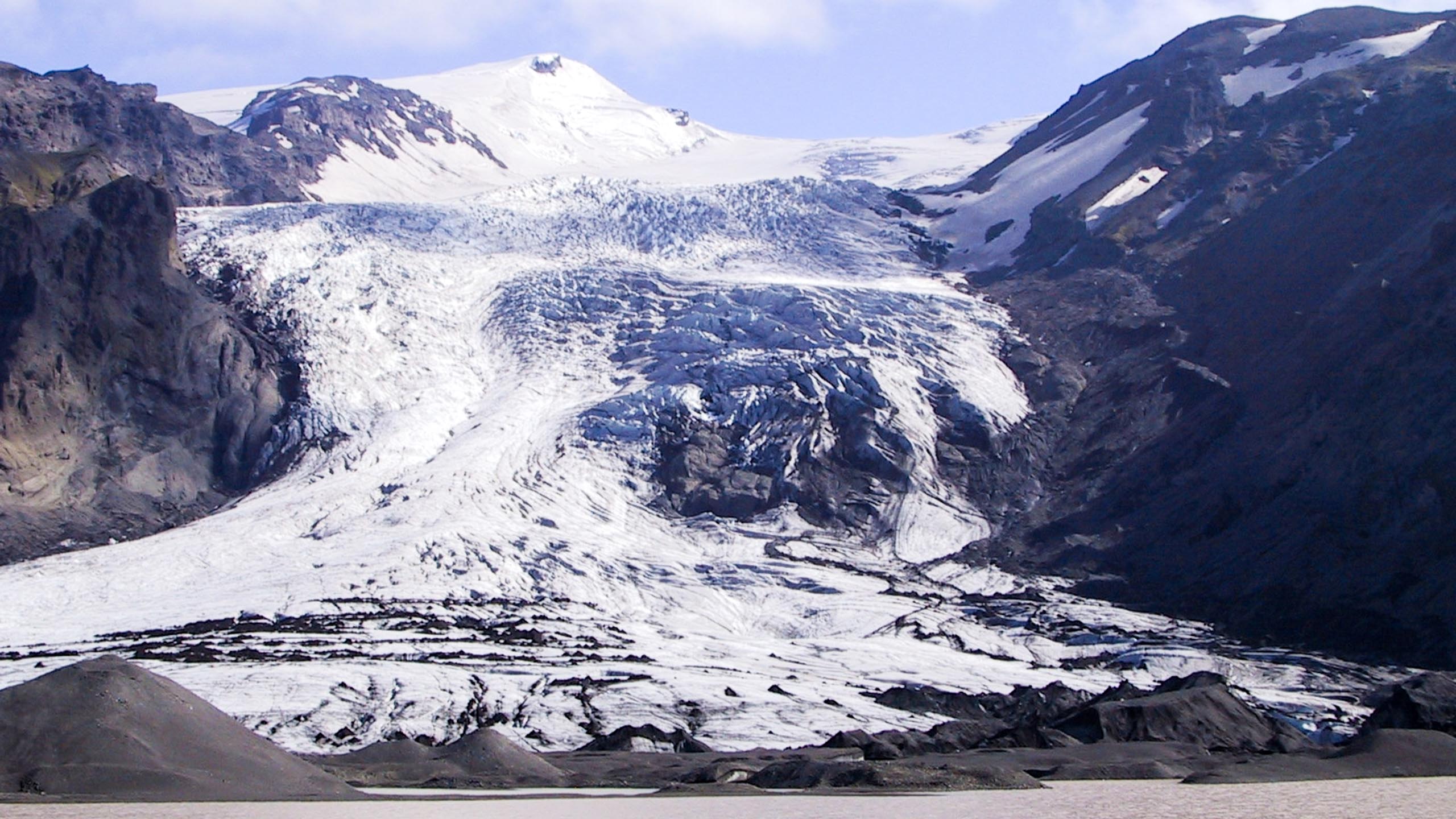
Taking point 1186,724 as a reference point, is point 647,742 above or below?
below

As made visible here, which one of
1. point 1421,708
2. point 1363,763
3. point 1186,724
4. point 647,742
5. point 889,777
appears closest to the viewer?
point 889,777

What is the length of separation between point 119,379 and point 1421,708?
58797mm

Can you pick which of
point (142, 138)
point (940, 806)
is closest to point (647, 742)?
point (940, 806)

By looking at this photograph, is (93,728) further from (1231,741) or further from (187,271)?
(187,271)

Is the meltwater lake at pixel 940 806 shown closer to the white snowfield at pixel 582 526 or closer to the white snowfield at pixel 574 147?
the white snowfield at pixel 582 526

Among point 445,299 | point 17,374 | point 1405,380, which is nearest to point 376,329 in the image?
point 445,299

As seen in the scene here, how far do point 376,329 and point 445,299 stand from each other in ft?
19.0

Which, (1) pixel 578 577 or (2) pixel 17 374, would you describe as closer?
(1) pixel 578 577

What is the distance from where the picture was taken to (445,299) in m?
82.8

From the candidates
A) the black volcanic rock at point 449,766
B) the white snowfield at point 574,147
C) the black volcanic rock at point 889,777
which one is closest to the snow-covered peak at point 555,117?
the white snowfield at point 574,147

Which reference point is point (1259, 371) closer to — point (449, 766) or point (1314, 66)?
point (1314, 66)

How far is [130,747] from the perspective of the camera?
25.2m

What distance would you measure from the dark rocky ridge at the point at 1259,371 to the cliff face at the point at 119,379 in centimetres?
3615

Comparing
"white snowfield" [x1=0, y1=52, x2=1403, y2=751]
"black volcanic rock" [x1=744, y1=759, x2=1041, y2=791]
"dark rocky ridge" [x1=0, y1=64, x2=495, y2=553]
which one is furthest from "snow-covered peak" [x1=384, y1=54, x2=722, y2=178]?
"black volcanic rock" [x1=744, y1=759, x2=1041, y2=791]
